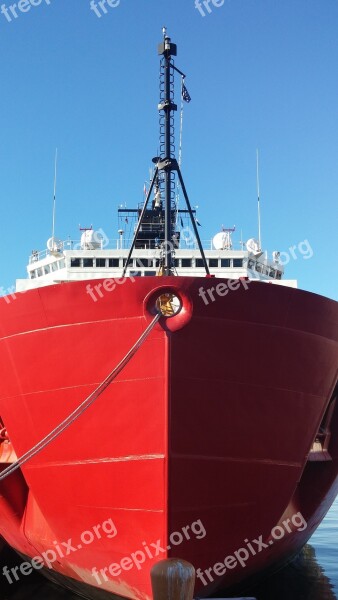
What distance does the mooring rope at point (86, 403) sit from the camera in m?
6.59

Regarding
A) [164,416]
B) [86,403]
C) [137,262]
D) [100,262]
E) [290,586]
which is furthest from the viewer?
[100,262]

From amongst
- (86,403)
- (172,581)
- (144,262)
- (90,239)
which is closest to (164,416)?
(86,403)

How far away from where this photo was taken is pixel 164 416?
Result: 6.51 metres

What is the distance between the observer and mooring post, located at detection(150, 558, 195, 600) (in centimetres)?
412

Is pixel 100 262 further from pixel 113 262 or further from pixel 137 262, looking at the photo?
pixel 137 262

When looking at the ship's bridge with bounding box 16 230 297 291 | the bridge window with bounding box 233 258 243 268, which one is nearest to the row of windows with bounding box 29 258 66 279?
the ship's bridge with bounding box 16 230 297 291

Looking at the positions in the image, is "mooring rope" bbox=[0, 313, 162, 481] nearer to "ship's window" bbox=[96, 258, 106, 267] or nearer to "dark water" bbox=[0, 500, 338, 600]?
"dark water" bbox=[0, 500, 338, 600]

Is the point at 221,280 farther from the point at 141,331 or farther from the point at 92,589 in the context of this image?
the point at 92,589

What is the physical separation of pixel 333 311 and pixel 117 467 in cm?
349

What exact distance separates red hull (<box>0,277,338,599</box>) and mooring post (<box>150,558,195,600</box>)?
2335 mm

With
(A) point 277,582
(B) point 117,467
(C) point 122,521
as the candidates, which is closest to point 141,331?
A: (B) point 117,467

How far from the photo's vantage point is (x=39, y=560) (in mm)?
8258

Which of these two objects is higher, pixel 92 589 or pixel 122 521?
pixel 122 521

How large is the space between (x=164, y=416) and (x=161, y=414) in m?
0.05
